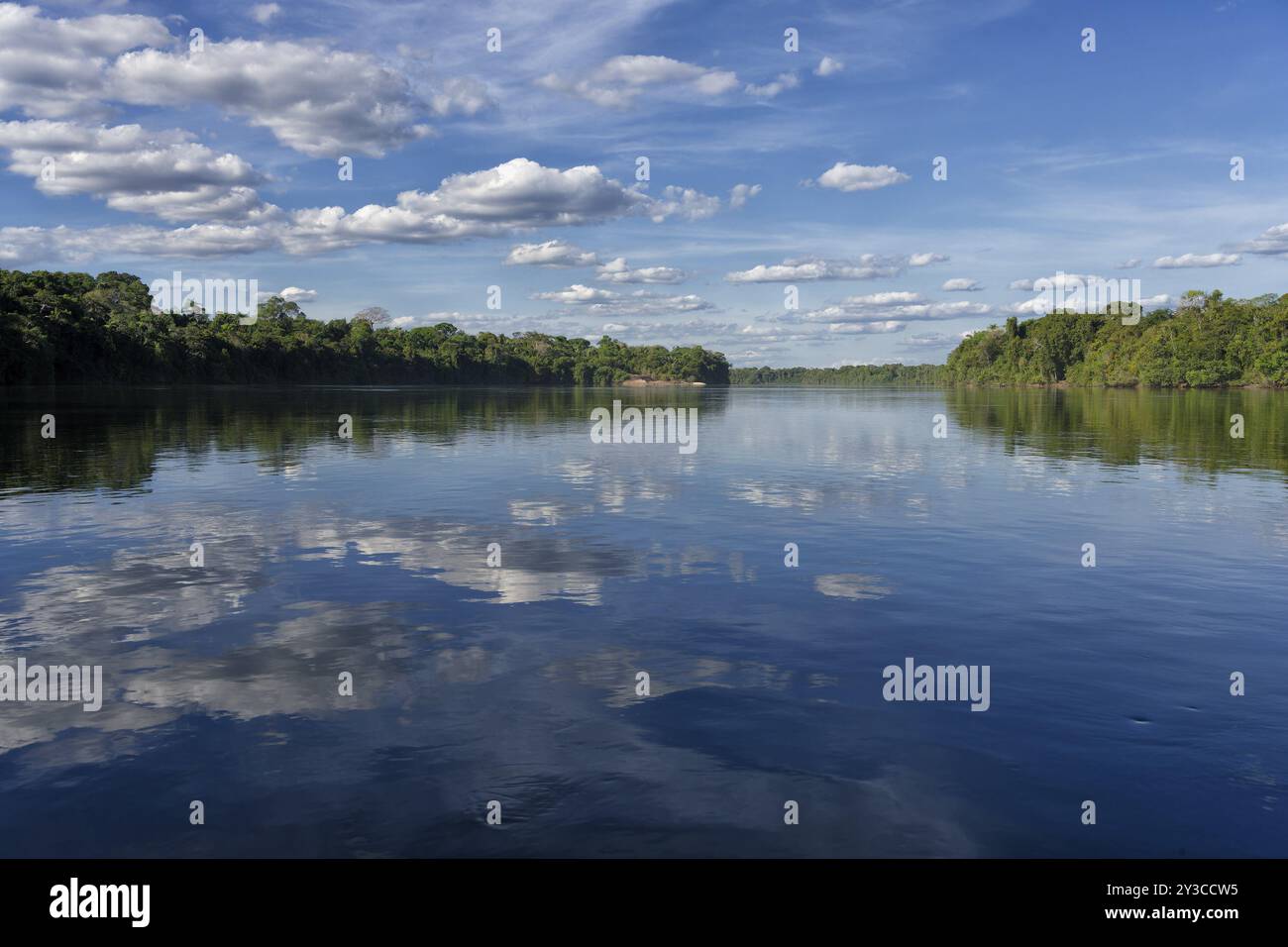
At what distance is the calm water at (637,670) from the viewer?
26.6 feet

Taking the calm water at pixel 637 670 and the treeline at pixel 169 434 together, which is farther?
the treeline at pixel 169 434

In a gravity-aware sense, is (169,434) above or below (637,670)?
above

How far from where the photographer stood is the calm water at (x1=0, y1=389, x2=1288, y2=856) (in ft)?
26.6

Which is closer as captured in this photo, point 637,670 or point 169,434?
point 637,670

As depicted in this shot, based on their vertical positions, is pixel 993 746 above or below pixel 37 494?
below

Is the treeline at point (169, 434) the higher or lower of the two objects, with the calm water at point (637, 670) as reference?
higher

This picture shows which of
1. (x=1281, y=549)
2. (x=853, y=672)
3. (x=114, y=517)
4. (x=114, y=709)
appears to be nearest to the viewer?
(x=114, y=709)

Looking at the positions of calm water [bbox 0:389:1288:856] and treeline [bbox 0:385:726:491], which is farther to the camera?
treeline [bbox 0:385:726:491]

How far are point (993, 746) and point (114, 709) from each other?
9900 mm

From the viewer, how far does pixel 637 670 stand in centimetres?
1215

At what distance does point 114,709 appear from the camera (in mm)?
10562
